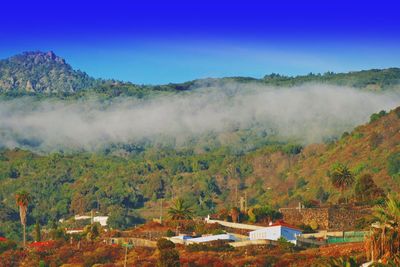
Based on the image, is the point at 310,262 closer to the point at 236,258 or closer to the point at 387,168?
the point at 236,258

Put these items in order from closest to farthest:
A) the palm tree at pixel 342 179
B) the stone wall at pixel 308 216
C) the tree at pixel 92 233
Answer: the stone wall at pixel 308 216 → the tree at pixel 92 233 → the palm tree at pixel 342 179

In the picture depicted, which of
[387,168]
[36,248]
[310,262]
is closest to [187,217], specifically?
[36,248]

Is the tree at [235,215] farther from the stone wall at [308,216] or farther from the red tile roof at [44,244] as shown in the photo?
the red tile roof at [44,244]

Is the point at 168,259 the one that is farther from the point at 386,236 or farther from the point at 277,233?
the point at 277,233

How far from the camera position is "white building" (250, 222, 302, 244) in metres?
117

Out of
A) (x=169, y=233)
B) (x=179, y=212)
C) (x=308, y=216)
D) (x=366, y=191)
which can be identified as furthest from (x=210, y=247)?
(x=366, y=191)

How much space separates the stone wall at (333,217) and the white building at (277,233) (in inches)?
224

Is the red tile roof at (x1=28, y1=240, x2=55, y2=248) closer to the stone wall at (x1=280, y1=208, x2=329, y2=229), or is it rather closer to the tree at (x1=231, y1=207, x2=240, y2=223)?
the tree at (x1=231, y1=207, x2=240, y2=223)

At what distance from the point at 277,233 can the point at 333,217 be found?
40.6 ft

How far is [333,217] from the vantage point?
128 metres

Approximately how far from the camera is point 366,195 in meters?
138

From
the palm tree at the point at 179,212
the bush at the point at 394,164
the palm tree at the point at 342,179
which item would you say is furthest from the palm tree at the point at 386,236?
the bush at the point at 394,164

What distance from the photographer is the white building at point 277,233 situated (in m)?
117

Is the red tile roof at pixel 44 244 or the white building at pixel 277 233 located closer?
the white building at pixel 277 233
